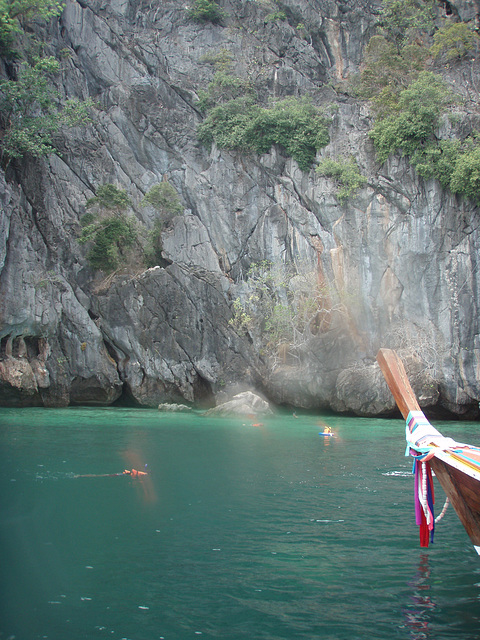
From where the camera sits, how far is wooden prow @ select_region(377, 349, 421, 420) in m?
4.58

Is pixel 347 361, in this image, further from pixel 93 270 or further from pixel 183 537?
pixel 183 537

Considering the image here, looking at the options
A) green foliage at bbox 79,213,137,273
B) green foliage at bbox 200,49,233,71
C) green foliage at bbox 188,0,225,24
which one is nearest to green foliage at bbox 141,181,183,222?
green foliage at bbox 79,213,137,273

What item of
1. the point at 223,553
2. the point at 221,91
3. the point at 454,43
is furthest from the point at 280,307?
the point at 223,553

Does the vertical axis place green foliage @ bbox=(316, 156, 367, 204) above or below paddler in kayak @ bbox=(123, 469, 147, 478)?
above

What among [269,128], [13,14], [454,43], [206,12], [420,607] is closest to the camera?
[420,607]

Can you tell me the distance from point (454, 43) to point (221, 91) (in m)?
15.8

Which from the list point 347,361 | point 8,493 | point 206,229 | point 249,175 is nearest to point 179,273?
point 206,229

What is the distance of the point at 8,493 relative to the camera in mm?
8609

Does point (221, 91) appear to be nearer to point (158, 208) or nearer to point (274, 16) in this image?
point (274, 16)

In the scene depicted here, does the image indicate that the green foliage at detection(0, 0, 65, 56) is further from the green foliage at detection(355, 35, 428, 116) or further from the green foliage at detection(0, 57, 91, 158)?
the green foliage at detection(355, 35, 428, 116)

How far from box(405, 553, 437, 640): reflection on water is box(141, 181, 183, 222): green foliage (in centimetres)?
2793

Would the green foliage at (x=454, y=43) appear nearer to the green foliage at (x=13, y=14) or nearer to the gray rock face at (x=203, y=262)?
the gray rock face at (x=203, y=262)

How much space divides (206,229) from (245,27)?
18.3 metres

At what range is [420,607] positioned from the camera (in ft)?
15.7
